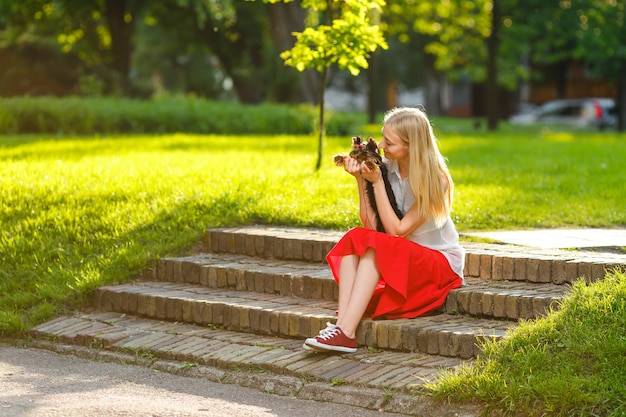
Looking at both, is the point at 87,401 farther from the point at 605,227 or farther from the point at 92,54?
the point at 92,54

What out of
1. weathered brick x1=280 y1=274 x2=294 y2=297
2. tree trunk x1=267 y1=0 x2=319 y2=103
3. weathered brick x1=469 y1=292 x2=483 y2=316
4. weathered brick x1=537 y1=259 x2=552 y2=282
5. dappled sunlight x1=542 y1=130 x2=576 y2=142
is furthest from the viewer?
tree trunk x1=267 y1=0 x2=319 y2=103

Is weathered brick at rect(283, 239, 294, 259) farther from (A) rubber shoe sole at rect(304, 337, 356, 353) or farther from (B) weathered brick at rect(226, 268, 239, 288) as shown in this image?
(A) rubber shoe sole at rect(304, 337, 356, 353)

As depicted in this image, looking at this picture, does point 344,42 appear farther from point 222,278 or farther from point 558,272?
point 558,272

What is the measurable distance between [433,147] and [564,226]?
300 centimetres

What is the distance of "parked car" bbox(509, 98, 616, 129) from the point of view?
A: 44125 millimetres

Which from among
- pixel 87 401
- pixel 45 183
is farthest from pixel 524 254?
pixel 45 183

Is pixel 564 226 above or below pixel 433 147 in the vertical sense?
below

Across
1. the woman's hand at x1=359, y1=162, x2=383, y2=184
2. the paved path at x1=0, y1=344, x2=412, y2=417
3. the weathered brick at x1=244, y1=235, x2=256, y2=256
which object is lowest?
the paved path at x1=0, y1=344, x2=412, y2=417

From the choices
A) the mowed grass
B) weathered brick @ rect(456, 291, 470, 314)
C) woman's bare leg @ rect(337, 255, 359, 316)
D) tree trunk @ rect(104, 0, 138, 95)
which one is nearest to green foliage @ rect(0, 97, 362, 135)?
the mowed grass

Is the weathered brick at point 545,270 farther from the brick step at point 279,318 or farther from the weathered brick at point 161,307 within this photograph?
the weathered brick at point 161,307

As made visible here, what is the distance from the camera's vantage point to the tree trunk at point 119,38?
28.9m

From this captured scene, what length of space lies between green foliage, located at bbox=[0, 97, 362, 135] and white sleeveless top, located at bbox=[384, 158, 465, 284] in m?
12.7

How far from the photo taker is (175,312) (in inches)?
299

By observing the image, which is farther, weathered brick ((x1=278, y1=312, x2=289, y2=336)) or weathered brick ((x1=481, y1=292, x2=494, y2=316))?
weathered brick ((x1=278, y1=312, x2=289, y2=336))
